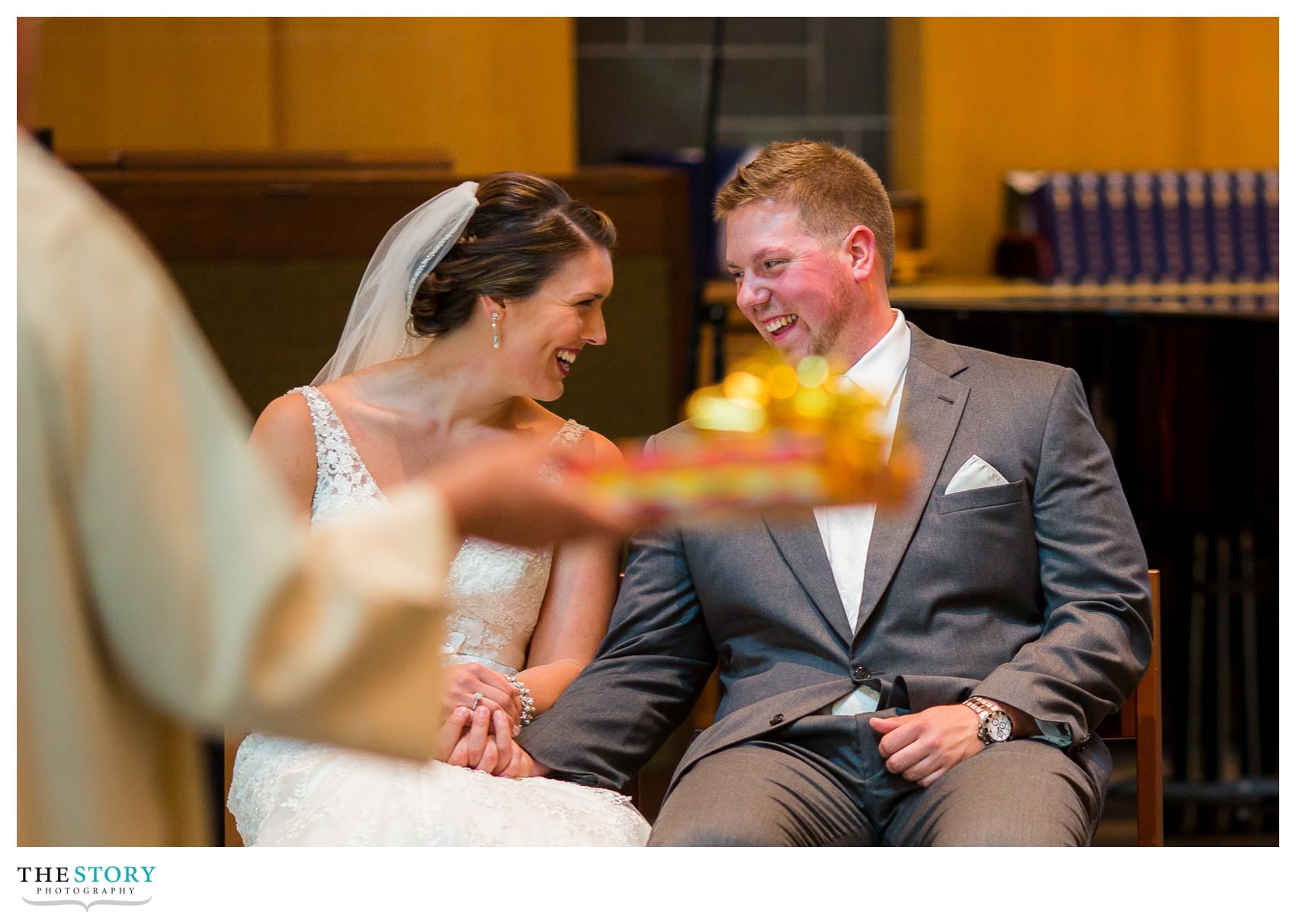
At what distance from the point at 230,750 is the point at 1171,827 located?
278cm

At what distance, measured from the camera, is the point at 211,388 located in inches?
38.1

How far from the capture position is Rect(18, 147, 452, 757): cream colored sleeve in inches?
36.2

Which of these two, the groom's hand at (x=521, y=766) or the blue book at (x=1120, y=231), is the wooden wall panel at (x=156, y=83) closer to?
the groom's hand at (x=521, y=766)

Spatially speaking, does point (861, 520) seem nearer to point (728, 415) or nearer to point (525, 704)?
point (525, 704)

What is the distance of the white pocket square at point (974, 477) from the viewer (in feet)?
6.93

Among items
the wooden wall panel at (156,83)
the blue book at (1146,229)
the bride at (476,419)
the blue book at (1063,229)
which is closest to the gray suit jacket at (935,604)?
the bride at (476,419)

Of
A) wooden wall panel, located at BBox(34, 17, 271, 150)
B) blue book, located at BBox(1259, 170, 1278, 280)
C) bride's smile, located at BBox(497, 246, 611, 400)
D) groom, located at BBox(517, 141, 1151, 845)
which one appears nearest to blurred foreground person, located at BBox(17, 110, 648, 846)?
groom, located at BBox(517, 141, 1151, 845)

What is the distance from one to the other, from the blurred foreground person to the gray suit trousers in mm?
995

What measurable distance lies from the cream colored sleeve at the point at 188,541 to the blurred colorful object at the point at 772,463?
15 cm

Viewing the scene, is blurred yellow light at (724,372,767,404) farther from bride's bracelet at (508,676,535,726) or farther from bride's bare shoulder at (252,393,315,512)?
bride's bare shoulder at (252,393,315,512)

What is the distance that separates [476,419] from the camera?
2.39m

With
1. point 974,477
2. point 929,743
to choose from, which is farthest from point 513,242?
point 929,743

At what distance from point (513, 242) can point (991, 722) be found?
3.20ft
